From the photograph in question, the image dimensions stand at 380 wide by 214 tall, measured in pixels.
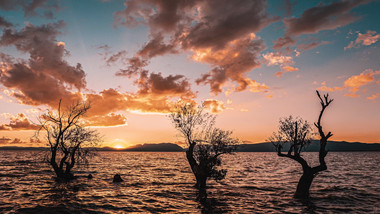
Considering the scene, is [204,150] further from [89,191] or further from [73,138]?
[73,138]

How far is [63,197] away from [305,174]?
31.0 meters

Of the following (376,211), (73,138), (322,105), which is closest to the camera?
(376,211)

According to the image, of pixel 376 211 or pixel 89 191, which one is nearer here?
pixel 376 211

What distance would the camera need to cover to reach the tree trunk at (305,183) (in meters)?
24.7

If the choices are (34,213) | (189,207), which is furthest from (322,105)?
(34,213)

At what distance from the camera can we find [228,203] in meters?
24.2

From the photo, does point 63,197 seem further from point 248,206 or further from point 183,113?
point 248,206

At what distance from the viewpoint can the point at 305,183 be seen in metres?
25.2

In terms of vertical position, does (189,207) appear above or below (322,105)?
below

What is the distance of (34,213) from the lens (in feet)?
64.0

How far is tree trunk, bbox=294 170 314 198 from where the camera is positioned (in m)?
24.7

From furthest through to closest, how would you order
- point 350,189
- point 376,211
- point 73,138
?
point 73,138, point 350,189, point 376,211

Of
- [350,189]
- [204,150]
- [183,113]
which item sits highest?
[183,113]

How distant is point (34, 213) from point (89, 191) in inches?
432
